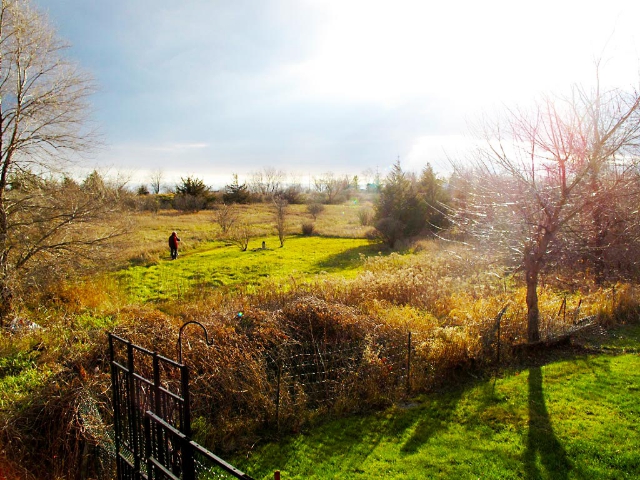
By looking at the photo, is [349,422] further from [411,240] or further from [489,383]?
[411,240]

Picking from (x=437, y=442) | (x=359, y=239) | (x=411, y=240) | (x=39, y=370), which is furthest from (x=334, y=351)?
(x=359, y=239)

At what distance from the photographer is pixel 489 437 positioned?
19.0ft

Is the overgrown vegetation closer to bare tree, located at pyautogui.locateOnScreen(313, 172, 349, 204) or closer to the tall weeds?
the tall weeds

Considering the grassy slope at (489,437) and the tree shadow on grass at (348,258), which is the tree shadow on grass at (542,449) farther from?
the tree shadow on grass at (348,258)

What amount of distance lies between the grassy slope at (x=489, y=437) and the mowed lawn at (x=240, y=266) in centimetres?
780

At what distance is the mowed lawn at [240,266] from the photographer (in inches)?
578

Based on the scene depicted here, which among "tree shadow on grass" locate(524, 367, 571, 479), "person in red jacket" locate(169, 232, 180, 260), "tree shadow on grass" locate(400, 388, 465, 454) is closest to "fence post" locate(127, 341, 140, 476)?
"tree shadow on grass" locate(400, 388, 465, 454)

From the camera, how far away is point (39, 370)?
7250 millimetres

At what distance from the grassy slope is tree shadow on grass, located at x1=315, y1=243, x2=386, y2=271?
11.6 m

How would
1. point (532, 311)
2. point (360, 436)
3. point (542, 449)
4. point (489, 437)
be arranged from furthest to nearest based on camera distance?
point (532, 311) < point (360, 436) < point (489, 437) < point (542, 449)

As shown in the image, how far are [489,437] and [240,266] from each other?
14.0 meters

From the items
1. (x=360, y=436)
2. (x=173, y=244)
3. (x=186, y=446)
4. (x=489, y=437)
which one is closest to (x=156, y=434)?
(x=186, y=446)

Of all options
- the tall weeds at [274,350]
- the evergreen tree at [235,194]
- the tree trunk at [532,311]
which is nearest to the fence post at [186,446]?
the tall weeds at [274,350]

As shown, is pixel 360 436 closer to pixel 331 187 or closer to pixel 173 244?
pixel 173 244
